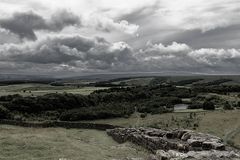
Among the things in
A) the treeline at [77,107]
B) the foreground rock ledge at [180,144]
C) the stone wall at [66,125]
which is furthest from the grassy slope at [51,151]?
the treeline at [77,107]

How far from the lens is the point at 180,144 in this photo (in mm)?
42375

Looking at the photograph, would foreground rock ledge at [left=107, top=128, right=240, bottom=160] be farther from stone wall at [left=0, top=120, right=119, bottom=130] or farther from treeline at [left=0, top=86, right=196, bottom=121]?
treeline at [left=0, top=86, right=196, bottom=121]

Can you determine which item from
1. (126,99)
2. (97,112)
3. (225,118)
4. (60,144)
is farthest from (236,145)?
(126,99)

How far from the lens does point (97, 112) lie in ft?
312

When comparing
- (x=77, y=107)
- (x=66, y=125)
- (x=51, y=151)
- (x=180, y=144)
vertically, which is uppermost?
(x=51, y=151)

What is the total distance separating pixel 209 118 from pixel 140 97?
70.8 meters

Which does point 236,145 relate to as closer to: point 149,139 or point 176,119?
point 149,139

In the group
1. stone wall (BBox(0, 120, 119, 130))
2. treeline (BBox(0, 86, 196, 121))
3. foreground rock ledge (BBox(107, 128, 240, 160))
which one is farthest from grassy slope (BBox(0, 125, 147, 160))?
treeline (BBox(0, 86, 196, 121))

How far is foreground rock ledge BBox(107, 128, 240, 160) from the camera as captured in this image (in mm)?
34875

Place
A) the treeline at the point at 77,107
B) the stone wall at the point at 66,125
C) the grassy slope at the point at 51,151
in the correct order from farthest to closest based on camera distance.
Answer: the treeline at the point at 77,107 < the stone wall at the point at 66,125 < the grassy slope at the point at 51,151

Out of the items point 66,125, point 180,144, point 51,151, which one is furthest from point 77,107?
point 51,151

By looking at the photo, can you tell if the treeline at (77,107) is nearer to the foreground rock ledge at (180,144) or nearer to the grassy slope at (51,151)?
the foreground rock ledge at (180,144)

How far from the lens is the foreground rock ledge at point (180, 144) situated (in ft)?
114

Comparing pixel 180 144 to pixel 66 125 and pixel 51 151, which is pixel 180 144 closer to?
pixel 51 151
